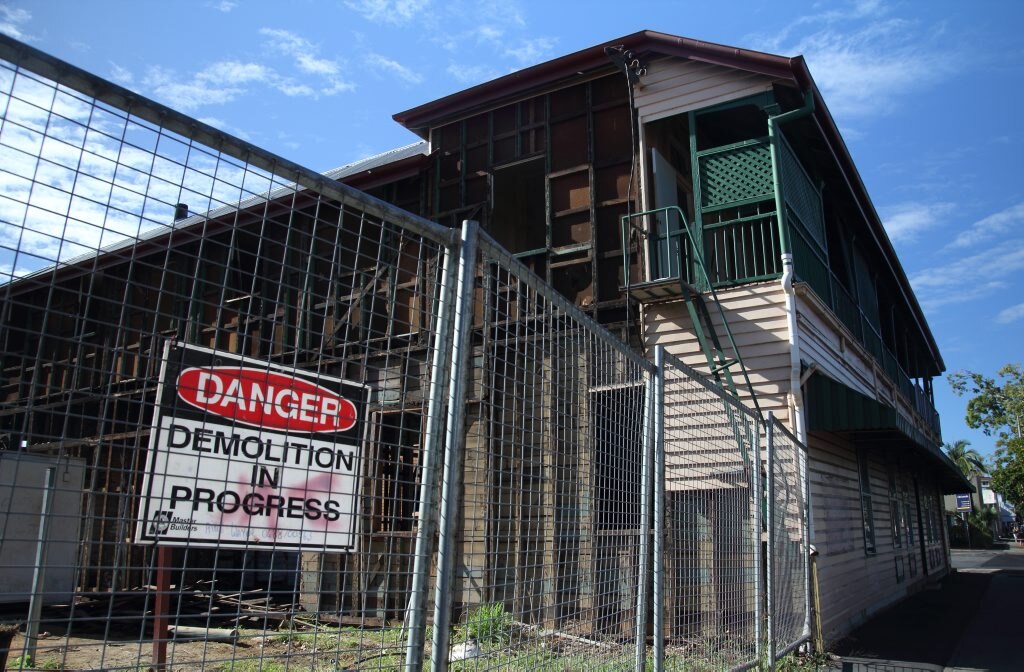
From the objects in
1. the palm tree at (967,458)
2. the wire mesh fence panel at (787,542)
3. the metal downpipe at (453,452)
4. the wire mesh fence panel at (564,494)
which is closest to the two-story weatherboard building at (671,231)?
the wire mesh fence panel at (787,542)

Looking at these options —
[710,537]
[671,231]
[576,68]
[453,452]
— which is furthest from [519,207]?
[453,452]

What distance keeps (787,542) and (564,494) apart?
16.0 ft

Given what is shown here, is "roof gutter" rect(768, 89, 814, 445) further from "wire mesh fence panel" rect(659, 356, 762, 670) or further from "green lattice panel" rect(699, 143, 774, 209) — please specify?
"wire mesh fence panel" rect(659, 356, 762, 670)

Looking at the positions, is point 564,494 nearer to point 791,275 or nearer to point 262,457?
point 262,457

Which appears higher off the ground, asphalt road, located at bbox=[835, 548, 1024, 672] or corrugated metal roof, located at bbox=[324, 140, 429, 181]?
corrugated metal roof, located at bbox=[324, 140, 429, 181]

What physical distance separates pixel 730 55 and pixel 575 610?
8559 millimetres

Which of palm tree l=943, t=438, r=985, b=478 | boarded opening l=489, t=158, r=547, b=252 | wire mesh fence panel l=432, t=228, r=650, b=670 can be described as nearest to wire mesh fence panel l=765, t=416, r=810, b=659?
wire mesh fence panel l=432, t=228, r=650, b=670

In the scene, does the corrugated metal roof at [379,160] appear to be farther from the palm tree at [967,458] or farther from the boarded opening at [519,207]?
the palm tree at [967,458]

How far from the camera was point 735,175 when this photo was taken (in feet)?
33.1

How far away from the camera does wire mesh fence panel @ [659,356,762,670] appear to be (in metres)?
4.44

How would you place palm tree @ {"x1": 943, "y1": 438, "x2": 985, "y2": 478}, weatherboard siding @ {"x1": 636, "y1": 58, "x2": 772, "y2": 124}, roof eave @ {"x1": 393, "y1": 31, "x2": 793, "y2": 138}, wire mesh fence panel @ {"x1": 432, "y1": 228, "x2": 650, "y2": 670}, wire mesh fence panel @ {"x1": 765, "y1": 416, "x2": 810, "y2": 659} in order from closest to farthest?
wire mesh fence panel @ {"x1": 432, "y1": 228, "x2": 650, "y2": 670} < wire mesh fence panel @ {"x1": 765, "y1": 416, "x2": 810, "y2": 659} < roof eave @ {"x1": 393, "y1": 31, "x2": 793, "y2": 138} < weatherboard siding @ {"x1": 636, "y1": 58, "x2": 772, "y2": 124} < palm tree @ {"x1": 943, "y1": 438, "x2": 985, "y2": 478}

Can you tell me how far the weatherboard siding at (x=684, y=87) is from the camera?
10086mm

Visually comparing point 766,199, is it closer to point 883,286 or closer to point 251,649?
point 251,649

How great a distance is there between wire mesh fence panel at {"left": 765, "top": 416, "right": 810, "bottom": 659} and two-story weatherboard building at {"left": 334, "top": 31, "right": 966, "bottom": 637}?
651mm
